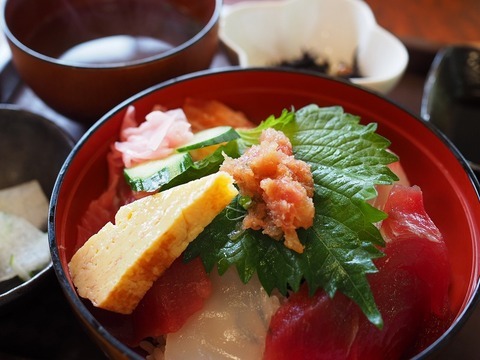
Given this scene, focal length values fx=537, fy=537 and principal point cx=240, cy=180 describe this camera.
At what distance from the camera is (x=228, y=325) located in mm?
1071

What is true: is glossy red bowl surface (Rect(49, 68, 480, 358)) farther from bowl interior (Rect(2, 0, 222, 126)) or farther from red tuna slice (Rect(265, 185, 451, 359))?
bowl interior (Rect(2, 0, 222, 126))

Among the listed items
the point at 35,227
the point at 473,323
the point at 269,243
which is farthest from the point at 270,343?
the point at 35,227

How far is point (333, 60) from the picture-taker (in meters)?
2.24

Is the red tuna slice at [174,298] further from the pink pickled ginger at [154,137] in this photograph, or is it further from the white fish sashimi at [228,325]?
the pink pickled ginger at [154,137]

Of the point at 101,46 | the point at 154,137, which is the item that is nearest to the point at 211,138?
the point at 154,137

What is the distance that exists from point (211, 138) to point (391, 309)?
535 millimetres

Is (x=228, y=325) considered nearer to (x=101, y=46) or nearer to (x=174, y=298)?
(x=174, y=298)

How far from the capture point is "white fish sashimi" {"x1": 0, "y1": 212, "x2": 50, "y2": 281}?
4.56 ft

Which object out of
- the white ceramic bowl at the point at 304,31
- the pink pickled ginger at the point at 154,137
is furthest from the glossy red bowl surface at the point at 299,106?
the white ceramic bowl at the point at 304,31

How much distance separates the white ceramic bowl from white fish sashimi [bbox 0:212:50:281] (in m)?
1.05

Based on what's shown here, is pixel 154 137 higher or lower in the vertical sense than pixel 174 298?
higher

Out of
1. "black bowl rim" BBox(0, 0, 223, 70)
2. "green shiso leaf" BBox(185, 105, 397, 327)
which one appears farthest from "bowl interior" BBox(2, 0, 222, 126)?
"green shiso leaf" BBox(185, 105, 397, 327)

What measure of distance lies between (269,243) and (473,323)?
665 mm

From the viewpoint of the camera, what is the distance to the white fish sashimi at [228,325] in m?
1.05
